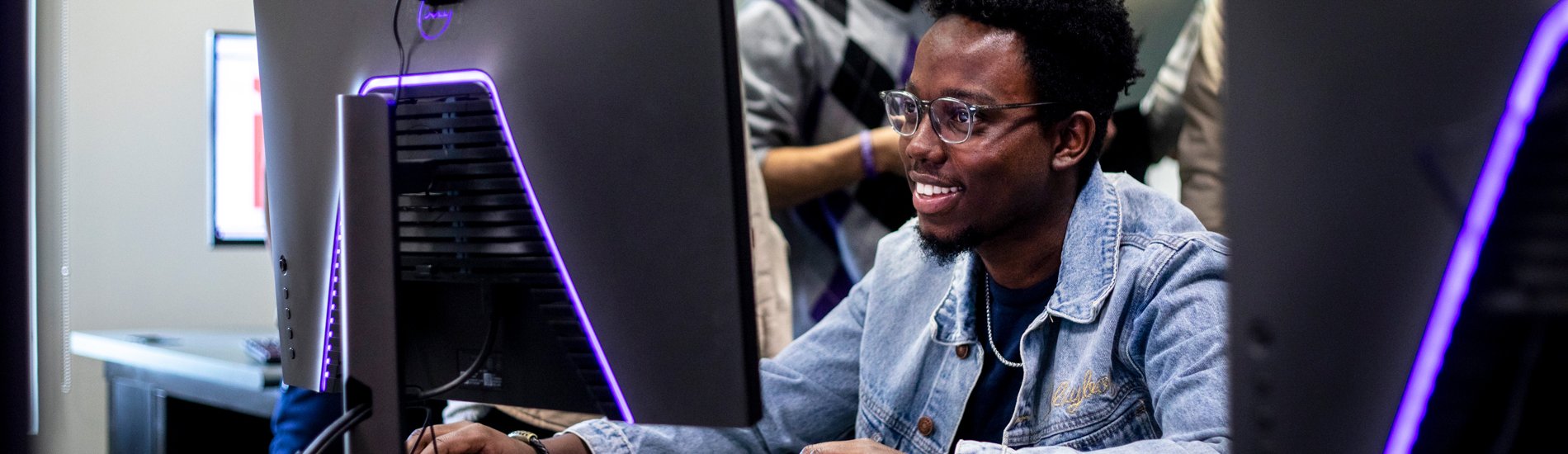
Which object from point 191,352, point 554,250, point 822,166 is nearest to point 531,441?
point 554,250

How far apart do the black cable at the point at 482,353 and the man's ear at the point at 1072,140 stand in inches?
28.2

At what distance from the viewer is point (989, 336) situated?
146cm

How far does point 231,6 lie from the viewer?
13.3ft

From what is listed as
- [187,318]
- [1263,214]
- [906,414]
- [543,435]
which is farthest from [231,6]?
[1263,214]

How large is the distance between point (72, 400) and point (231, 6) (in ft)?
4.23

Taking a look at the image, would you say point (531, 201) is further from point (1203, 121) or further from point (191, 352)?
point (191, 352)

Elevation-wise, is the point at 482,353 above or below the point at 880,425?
above

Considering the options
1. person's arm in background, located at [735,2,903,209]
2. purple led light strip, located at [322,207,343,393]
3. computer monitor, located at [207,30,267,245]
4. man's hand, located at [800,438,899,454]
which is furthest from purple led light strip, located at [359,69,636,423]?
computer monitor, located at [207,30,267,245]

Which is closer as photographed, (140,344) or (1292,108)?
(1292,108)

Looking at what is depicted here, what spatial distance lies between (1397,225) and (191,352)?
2.53 meters

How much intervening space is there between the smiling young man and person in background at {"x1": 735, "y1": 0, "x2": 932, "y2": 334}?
19.6 inches

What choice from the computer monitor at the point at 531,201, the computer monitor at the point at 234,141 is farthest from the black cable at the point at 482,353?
the computer monitor at the point at 234,141

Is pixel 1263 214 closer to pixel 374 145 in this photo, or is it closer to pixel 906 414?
pixel 374 145

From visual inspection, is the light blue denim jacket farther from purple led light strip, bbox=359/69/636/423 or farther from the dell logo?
the dell logo
